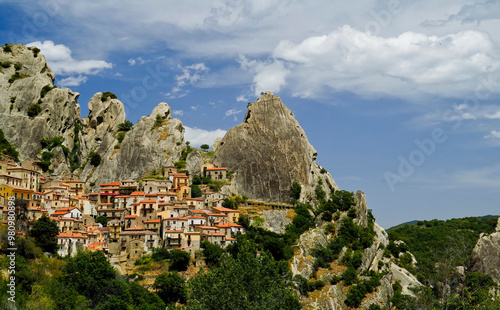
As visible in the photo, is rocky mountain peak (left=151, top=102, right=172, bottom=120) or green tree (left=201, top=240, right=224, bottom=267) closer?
green tree (left=201, top=240, right=224, bottom=267)

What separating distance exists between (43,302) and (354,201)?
64.3 m

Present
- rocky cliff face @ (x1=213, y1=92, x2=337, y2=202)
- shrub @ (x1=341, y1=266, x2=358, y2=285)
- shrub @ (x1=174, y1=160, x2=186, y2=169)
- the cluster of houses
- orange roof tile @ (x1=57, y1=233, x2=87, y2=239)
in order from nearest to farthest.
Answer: orange roof tile @ (x1=57, y1=233, x2=87, y2=239)
the cluster of houses
shrub @ (x1=341, y1=266, x2=358, y2=285)
rocky cliff face @ (x1=213, y1=92, x2=337, y2=202)
shrub @ (x1=174, y1=160, x2=186, y2=169)

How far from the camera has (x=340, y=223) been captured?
97.9 meters

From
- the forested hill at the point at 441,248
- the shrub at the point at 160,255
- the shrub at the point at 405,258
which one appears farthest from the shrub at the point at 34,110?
the shrub at the point at 405,258

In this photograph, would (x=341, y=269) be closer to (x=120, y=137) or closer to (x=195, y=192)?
(x=195, y=192)

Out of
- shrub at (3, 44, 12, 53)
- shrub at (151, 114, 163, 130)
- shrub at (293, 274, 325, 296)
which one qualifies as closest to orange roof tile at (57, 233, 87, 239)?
shrub at (293, 274, 325, 296)

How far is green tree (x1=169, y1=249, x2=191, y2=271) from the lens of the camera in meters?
75.6

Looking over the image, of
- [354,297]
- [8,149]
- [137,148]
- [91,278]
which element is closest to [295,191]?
[354,297]

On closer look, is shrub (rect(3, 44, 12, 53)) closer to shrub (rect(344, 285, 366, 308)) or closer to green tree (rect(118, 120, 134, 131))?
green tree (rect(118, 120, 134, 131))

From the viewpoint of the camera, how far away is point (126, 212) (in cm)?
8862

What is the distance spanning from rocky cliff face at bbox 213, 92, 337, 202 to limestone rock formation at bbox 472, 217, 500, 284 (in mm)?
30448

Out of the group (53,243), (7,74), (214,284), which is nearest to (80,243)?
(53,243)

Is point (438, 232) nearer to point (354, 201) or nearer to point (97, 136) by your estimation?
point (354, 201)

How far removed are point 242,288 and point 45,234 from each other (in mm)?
32057
